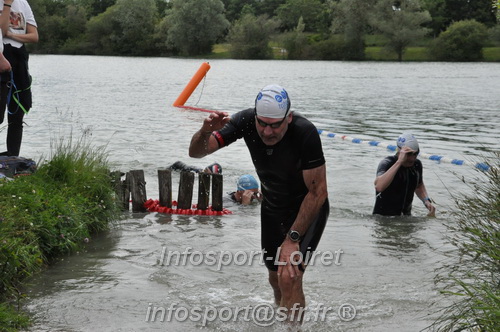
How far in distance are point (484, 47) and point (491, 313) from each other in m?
95.4

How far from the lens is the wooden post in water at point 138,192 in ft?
35.8

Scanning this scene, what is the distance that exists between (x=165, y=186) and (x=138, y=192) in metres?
0.45

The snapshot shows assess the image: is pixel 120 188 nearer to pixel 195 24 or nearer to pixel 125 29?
pixel 195 24

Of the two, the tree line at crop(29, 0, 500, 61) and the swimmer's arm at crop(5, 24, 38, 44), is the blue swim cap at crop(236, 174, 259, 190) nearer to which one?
the swimmer's arm at crop(5, 24, 38, 44)

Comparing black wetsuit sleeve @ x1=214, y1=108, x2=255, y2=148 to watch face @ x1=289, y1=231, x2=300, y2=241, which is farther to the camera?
black wetsuit sleeve @ x1=214, y1=108, x2=255, y2=148

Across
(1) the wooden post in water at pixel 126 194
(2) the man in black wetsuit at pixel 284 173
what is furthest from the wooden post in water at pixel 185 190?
(2) the man in black wetsuit at pixel 284 173

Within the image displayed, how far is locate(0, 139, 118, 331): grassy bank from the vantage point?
6465 mm

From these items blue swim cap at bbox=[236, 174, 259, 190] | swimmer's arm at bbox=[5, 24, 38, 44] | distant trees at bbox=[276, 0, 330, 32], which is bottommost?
blue swim cap at bbox=[236, 174, 259, 190]

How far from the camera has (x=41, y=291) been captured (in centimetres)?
728

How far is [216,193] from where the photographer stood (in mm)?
11398

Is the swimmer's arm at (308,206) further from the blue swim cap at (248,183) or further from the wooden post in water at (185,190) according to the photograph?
the blue swim cap at (248,183)

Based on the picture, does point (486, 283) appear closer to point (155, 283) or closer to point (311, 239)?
point (311, 239)

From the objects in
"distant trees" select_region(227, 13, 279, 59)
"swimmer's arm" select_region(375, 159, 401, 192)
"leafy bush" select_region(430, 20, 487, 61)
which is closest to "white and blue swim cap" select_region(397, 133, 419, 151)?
"swimmer's arm" select_region(375, 159, 401, 192)

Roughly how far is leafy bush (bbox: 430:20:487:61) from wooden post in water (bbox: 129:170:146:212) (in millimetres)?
83941
